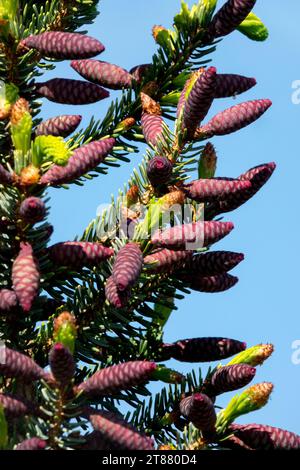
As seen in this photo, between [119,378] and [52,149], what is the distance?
0.94 meters

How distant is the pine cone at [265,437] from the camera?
12.5ft

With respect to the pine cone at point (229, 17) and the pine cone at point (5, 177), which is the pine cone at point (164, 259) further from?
the pine cone at point (229, 17)

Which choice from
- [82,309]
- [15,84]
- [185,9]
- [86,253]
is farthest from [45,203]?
[185,9]

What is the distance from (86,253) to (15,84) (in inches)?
46.3

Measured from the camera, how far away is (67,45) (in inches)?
168

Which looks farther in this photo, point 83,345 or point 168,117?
point 168,117

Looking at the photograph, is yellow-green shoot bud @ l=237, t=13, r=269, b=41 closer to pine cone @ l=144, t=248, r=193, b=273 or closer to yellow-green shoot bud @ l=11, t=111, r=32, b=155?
pine cone @ l=144, t=248, r=193, b=273

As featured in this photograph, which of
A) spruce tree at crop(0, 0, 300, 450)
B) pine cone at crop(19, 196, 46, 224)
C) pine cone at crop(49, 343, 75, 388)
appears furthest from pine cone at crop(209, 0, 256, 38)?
pine cone at crop(49, 343, 75, 388)

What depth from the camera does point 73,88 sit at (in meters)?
4.45

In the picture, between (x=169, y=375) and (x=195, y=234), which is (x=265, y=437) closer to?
(x=169, y=375)

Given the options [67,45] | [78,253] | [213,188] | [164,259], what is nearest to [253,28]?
[67,45]

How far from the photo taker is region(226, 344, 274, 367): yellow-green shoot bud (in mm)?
3979

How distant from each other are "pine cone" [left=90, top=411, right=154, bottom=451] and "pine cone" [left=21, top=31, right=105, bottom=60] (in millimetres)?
1655
